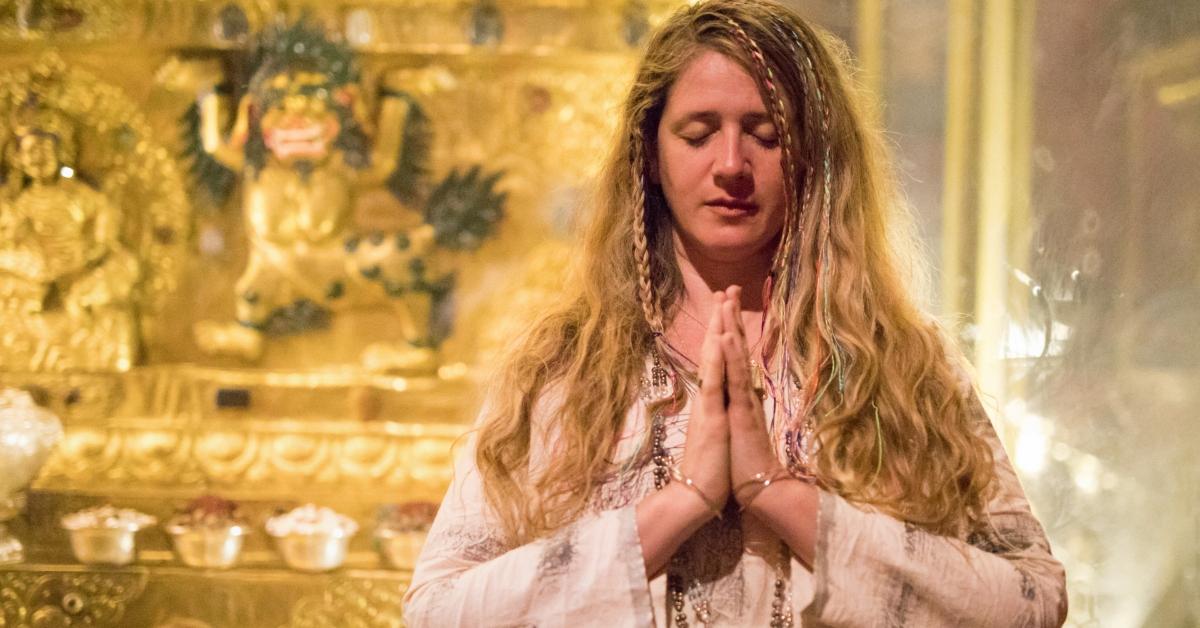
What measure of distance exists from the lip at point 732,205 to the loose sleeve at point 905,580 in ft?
1.02

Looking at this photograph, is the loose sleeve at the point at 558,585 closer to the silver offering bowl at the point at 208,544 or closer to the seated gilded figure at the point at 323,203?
the silver offering bowl at the point at 208,544

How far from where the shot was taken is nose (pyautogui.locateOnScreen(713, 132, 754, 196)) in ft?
3.90

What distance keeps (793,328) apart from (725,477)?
234 millimetres

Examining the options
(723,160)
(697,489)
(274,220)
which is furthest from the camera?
(274,220)

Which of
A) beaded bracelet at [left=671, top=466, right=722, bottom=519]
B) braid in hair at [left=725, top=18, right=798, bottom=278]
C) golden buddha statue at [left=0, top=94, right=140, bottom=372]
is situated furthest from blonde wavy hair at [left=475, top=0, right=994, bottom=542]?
golden buddha statue at [left=0, top=94, right=140, bottom=372]

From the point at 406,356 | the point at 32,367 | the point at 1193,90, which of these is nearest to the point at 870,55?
the point at 1193,90

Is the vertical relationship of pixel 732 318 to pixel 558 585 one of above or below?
above

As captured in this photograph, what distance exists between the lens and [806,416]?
1.21 metres

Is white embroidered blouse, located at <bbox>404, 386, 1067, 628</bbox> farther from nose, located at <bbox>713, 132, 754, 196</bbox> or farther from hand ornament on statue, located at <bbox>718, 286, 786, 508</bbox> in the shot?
nose, located at <bbox>713, 132, 754, 196</bbox>

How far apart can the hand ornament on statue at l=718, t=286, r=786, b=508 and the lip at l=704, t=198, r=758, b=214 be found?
152mm

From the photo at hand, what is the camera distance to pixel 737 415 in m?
1.10

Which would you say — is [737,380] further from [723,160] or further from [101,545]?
[101,545]

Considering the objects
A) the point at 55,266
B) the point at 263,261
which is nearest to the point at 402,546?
the point at 263,261

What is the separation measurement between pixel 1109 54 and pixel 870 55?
→ 54cm
